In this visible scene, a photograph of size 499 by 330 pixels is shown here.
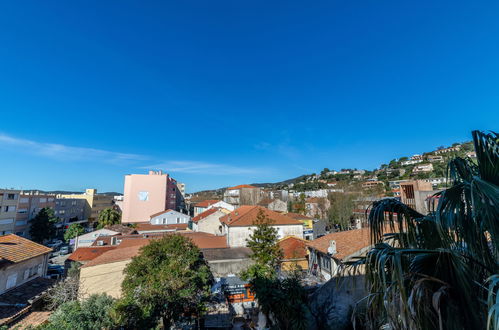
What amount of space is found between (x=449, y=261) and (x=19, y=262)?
2404cm

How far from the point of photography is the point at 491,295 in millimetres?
2195

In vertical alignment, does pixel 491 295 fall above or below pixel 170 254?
above

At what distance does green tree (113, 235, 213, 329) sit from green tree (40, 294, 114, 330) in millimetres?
505

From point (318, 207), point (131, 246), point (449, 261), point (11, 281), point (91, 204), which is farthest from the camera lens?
point (91, 204)

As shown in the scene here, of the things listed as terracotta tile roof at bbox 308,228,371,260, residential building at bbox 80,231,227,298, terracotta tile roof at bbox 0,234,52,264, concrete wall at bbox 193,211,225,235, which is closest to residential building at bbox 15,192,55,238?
terracotta tile roof at bbox 0,234,52,264

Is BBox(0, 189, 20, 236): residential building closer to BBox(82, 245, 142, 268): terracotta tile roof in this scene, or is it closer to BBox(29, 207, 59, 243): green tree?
BBox(29, 207, 59, 243): green tree

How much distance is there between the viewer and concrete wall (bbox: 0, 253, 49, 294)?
15134 mm

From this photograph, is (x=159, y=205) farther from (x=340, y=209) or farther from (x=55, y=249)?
(x=340, y=209)

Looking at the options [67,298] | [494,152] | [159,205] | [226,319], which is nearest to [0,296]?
[67,298]

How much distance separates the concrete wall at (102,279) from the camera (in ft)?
56.0

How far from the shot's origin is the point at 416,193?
14383 millimetres

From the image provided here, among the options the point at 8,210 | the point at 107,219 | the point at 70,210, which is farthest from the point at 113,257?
the point at 70,210

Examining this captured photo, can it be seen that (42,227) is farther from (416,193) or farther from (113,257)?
(416,193)

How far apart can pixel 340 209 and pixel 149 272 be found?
33116mm
